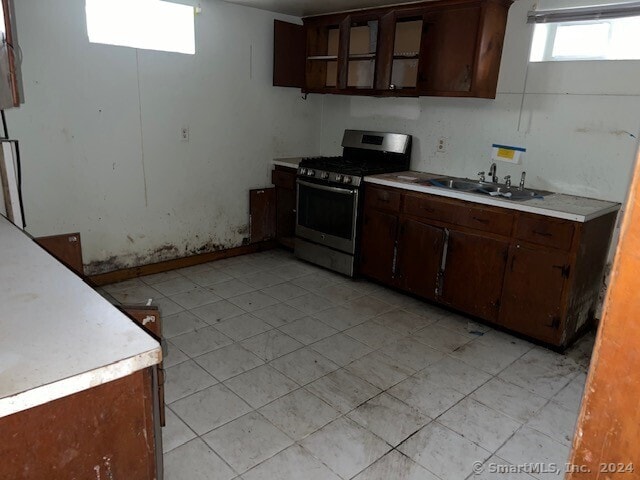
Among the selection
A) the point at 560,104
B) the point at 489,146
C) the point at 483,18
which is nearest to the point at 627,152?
the point at 560,104

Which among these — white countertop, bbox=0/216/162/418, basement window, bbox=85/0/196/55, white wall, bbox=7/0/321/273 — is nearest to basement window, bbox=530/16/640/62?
white wall, bbox=7/0/321/273

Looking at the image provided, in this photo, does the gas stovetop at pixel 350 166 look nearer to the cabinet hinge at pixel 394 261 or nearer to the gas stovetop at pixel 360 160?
the gas stovetop at pixel 360 160

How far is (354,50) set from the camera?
3.98 m

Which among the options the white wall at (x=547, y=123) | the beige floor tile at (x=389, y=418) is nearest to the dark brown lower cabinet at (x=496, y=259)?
the white wall at (x=547, y=123)

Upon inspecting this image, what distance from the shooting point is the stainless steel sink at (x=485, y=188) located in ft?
10.1

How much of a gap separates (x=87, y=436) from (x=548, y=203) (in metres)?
2.78

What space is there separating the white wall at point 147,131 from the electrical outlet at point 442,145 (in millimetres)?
1494

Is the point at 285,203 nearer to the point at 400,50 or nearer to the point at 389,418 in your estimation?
the point at 400,50

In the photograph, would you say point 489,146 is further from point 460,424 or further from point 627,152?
point 460,424

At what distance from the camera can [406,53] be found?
141 inches

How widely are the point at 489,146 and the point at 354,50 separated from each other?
1465 millimetres

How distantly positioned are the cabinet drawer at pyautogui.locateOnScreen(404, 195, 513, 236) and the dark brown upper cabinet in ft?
2.68

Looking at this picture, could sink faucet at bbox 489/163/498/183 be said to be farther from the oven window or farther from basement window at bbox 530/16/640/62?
the oven window

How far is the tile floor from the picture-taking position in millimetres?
1902
